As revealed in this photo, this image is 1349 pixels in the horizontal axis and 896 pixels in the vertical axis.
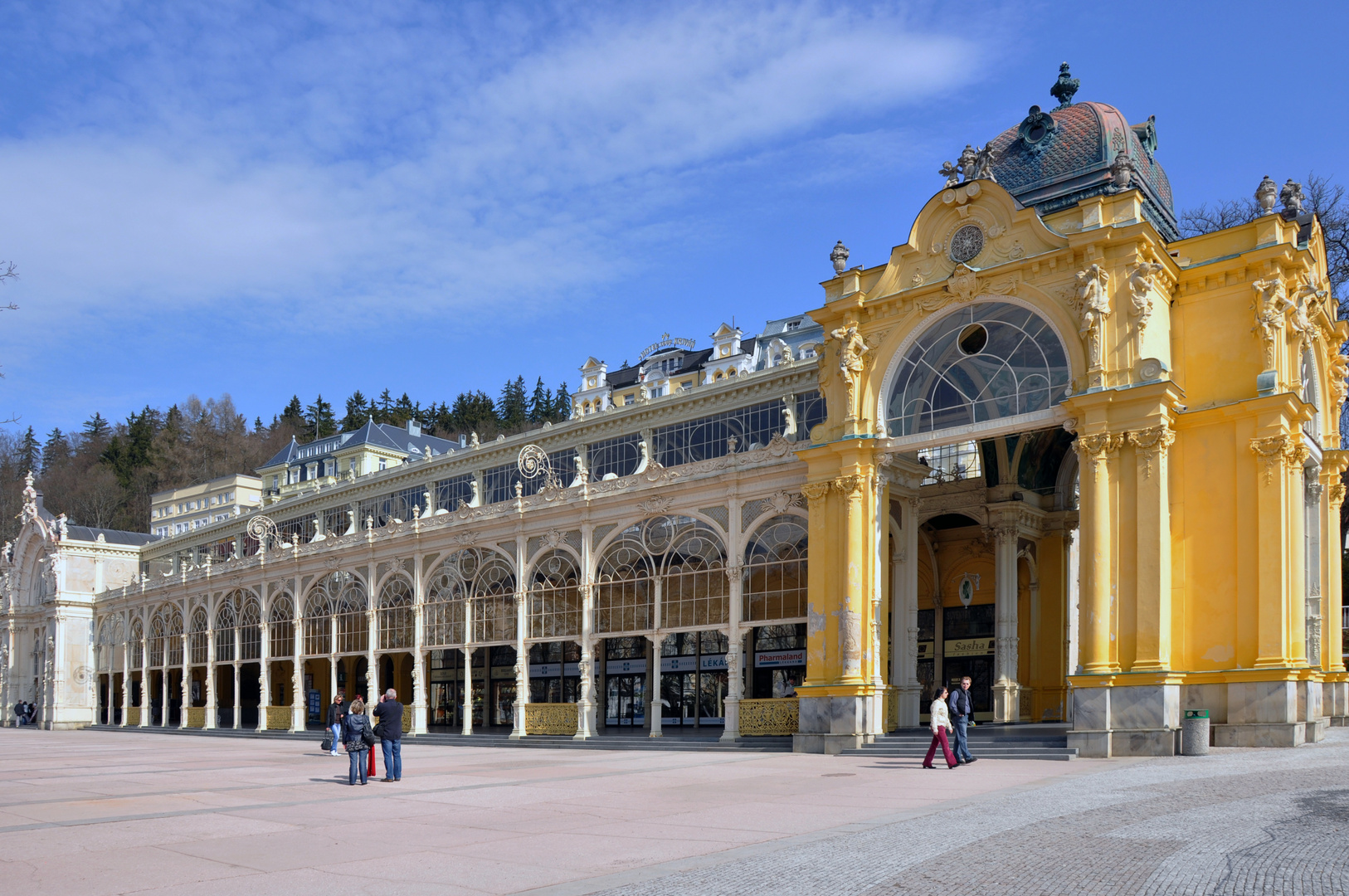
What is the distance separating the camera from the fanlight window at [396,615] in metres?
43.5

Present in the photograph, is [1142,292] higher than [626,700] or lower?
higher

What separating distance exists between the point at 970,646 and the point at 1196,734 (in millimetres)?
15365

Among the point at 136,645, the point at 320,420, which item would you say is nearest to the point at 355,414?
the point at 320,420

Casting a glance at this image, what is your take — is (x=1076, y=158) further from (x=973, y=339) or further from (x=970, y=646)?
(x=970, y=646)

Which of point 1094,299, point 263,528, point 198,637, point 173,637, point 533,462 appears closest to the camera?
point 1094,299

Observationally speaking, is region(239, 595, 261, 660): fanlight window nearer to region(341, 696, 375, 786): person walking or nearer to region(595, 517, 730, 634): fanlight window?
region(595, 517, 730, 634): fanlight window

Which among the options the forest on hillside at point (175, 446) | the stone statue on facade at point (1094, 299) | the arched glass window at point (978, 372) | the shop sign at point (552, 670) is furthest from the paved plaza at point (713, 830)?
the forest on hillside at point (175, 446)

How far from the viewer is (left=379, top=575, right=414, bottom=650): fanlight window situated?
143 feet

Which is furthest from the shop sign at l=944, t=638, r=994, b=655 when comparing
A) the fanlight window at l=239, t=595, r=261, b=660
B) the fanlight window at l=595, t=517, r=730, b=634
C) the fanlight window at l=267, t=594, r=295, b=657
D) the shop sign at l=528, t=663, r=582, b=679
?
the fanlight window at l=239, t=595, r=261, b=660

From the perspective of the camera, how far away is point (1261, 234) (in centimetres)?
2500

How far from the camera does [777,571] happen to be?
3150 centimetres

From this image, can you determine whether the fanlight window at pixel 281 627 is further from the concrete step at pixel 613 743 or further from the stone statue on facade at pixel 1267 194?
the stone statue on facade at pixel 1267 194

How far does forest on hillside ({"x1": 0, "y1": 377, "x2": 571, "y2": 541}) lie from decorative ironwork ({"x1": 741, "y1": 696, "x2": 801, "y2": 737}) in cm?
7895

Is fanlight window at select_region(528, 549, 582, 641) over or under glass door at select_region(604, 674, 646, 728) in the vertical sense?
over
